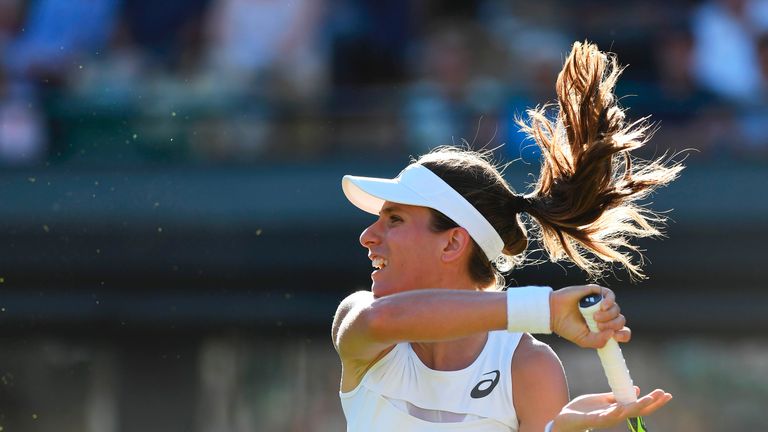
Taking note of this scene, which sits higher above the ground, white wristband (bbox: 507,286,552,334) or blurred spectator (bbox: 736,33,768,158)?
blurred spectator (bbox: 736,33,768,158)

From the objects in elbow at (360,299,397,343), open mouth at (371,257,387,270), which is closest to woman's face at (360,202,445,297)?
open mouth at (371,257,387,270)

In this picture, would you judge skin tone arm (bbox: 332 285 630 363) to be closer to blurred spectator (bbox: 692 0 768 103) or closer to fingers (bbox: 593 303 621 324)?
fingers (bbox: 593 303 621 324)

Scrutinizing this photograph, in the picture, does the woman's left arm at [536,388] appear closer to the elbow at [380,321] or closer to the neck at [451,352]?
the neck at [451,352]

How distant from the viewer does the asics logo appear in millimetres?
3137

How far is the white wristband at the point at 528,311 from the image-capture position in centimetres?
262

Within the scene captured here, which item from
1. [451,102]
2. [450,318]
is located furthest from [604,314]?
[451,102]

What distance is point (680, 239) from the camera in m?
7.16

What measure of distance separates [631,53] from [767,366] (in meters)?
2.13

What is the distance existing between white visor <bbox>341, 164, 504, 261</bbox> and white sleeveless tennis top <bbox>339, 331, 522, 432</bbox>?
26cm

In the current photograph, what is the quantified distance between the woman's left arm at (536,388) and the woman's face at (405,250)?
29 cm

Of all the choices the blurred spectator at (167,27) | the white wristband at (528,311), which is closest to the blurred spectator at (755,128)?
the blurred spectator at (167,27)

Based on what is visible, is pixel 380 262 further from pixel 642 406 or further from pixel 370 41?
pixel 370 41

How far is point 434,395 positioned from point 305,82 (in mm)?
4707

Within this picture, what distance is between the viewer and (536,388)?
312cm
